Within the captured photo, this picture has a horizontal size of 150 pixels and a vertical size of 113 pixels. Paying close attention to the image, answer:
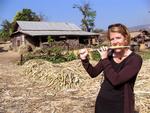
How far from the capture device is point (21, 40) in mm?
34406

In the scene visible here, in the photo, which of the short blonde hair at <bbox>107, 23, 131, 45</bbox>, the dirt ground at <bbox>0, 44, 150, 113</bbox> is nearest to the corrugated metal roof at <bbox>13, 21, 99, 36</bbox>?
the dirt ground at <bbox>0, 44, 150, 113</bbox>

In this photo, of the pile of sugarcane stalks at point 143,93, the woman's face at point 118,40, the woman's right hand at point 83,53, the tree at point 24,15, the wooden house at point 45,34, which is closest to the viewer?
the woman's face at point 118,40

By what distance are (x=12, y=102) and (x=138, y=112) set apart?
233 centimetres

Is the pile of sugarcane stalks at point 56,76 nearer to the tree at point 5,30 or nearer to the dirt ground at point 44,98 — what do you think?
the dirt ground at point 44,98

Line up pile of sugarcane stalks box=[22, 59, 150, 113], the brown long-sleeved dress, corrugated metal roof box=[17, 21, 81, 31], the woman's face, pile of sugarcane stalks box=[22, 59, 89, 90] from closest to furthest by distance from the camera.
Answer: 1. the brown long-sleeved dress
2. the woman's face
3. pile of sugarcane stalks box=[22, 59, 150, 113]
4. pile of sugarcane stalks box=[22, 59, 89, 90]
5. corrugated metal roof box=[17, 21, 81, 31]

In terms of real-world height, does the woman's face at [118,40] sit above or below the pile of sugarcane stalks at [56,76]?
above

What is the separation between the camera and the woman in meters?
2.61

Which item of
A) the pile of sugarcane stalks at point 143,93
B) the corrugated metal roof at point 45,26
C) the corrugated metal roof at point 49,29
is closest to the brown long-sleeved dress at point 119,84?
the pile of sugarcane stalks at point 143,93

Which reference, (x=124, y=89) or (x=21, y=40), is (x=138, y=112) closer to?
(x=124, y=89)

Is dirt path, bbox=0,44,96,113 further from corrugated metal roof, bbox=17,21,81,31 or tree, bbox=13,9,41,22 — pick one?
tree, bbox=13,9,41,22

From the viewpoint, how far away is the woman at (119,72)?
2607mm

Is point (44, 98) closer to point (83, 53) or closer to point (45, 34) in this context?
point (83, 53)

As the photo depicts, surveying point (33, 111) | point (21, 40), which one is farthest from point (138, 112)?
point (21, 40)

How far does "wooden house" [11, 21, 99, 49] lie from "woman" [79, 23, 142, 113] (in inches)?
1145
